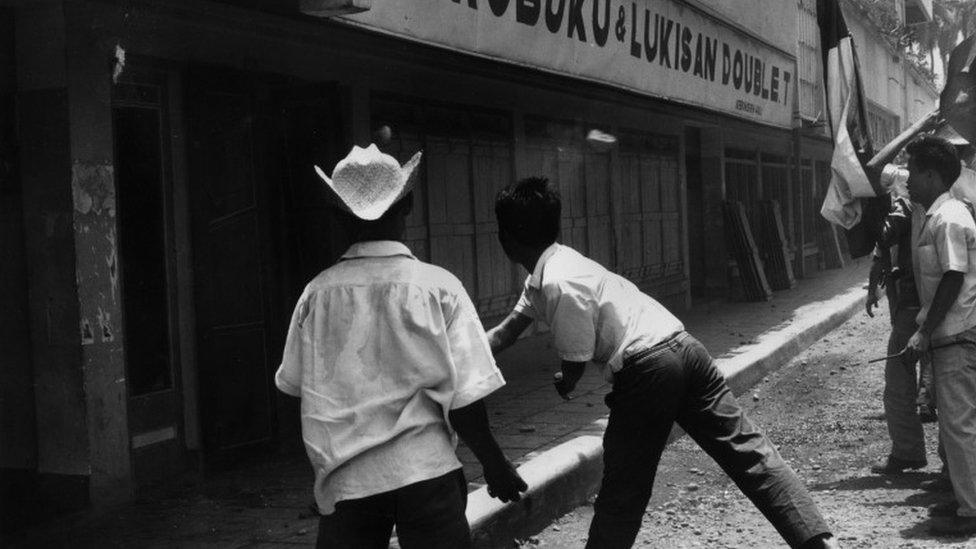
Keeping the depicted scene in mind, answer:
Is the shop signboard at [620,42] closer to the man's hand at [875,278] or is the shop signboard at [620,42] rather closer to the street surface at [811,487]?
the man's hand at [875,278]

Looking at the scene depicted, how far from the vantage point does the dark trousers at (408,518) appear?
2975 mm

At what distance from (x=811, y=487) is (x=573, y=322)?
9.68 ft

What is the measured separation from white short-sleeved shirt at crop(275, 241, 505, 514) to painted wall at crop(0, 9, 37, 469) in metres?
3.10

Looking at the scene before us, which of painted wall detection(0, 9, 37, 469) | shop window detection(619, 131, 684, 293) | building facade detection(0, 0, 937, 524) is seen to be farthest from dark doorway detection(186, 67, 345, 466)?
shop window detection(619, 131, 684, 293)

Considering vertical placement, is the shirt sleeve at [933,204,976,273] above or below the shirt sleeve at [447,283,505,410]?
above

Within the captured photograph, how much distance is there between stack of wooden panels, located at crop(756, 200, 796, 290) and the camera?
1805 centimetres

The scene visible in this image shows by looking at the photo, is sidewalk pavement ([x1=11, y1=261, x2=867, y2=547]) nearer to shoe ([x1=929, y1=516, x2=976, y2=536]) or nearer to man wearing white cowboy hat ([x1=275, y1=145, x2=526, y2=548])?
shoe ([x1=929, y1=516, x2=976, y2=536])

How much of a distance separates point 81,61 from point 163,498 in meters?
2.30

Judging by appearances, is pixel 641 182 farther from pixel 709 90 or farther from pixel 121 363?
pixel 121 363

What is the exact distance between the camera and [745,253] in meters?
16.3

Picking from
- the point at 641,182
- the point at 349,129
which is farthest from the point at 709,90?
the point at 349,129

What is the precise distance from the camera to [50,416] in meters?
5.55

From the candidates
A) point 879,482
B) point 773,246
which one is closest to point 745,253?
point 773,246

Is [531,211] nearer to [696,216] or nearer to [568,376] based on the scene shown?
[568,376]
